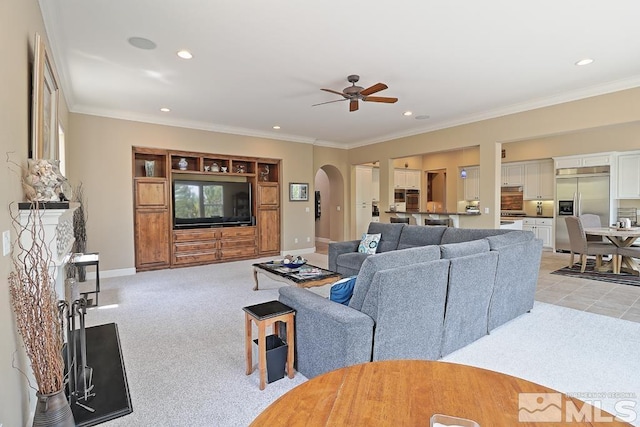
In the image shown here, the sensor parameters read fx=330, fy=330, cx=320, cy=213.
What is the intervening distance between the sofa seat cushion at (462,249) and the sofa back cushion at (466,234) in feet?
3.93

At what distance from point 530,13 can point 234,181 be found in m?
5.90

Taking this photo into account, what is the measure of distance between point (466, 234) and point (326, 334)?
3.03 m

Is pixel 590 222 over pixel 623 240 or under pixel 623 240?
over

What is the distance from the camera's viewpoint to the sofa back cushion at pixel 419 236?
4.89 meters

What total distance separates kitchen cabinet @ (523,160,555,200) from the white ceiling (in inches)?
143

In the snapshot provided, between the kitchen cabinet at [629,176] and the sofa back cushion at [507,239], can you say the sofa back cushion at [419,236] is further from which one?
the kitchen cabinet at [629,176]

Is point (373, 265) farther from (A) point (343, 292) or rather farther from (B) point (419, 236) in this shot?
(B) point (419, 236)

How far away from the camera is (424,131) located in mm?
6992

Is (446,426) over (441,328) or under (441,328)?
over

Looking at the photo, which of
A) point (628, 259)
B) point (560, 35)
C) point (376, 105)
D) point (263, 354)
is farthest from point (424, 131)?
point (263, 354)

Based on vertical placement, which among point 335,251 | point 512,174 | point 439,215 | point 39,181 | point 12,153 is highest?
point 512,174

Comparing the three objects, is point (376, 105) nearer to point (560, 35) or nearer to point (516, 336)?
point (560, 35)

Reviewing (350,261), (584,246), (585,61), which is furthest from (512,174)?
(350,261)

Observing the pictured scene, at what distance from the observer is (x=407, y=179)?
10.6 m
